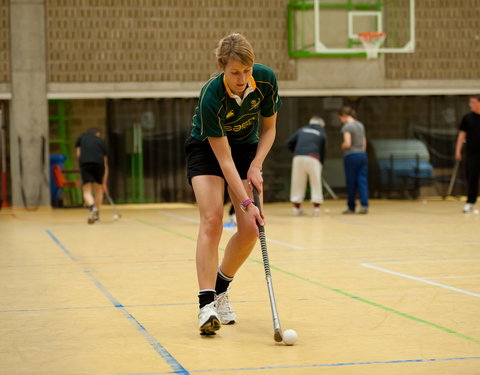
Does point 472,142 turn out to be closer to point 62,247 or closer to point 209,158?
point 62,247

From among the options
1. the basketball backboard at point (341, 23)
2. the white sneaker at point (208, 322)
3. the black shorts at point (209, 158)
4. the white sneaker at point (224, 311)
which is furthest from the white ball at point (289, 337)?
the basketball backboard at point (341, 23)

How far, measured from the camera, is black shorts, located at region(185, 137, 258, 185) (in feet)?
16.1

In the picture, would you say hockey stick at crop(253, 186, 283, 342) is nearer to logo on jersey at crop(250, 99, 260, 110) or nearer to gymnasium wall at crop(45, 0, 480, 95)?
logo on jersey at crop(250, 99, 260, 110)

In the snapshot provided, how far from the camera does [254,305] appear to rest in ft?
18.7

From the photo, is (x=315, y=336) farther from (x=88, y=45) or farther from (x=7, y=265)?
(x=88, y=45)

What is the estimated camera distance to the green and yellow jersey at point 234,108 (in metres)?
4.64

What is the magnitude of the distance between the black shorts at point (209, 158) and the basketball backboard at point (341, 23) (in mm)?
13553

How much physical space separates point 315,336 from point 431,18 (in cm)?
1561

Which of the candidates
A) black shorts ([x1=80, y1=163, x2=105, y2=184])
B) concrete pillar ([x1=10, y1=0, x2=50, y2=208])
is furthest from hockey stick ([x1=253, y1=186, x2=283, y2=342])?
concrete pillar ([x1=10, y1=0, x2=50, y2=208])

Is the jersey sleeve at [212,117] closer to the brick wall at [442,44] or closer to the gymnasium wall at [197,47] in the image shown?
the gymnasium wall at [197,47]

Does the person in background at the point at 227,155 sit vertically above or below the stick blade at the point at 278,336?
above

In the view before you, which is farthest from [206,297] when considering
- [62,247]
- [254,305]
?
[62,247]

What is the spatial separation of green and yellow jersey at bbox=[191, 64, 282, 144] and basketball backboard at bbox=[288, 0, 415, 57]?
44.6 ft

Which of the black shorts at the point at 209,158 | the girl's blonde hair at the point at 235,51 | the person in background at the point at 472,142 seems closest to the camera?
the girl's blonde hair at the point at 235,51
